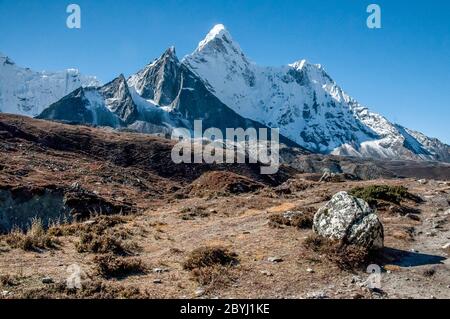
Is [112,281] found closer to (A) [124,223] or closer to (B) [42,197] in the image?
(A) [124,223]

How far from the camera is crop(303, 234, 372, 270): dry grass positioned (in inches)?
643

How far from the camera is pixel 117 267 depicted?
52.7 ft

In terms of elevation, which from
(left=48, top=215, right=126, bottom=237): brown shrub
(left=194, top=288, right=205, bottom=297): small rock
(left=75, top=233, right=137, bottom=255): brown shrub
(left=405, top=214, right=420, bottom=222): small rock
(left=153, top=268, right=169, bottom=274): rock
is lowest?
(left=194, top=288, right=205, bottom=297): small rock

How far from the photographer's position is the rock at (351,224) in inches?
683

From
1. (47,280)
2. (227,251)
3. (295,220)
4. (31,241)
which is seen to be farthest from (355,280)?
(31,241)

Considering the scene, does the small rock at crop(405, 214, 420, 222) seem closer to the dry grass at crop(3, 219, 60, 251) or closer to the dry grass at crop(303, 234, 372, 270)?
the dry grass at crop(303, 234, 372, 270)

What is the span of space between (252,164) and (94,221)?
74.5 meters

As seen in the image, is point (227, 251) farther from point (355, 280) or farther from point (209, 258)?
point (355, 280)

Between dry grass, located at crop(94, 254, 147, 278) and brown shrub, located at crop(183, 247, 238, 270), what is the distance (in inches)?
64.2

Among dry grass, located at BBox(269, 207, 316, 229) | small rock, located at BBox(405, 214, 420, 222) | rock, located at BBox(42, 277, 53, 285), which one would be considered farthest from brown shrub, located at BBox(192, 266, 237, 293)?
small rock, located at BBox(405, 214, 420, 222)

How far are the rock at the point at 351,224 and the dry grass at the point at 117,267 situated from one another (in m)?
7.14
